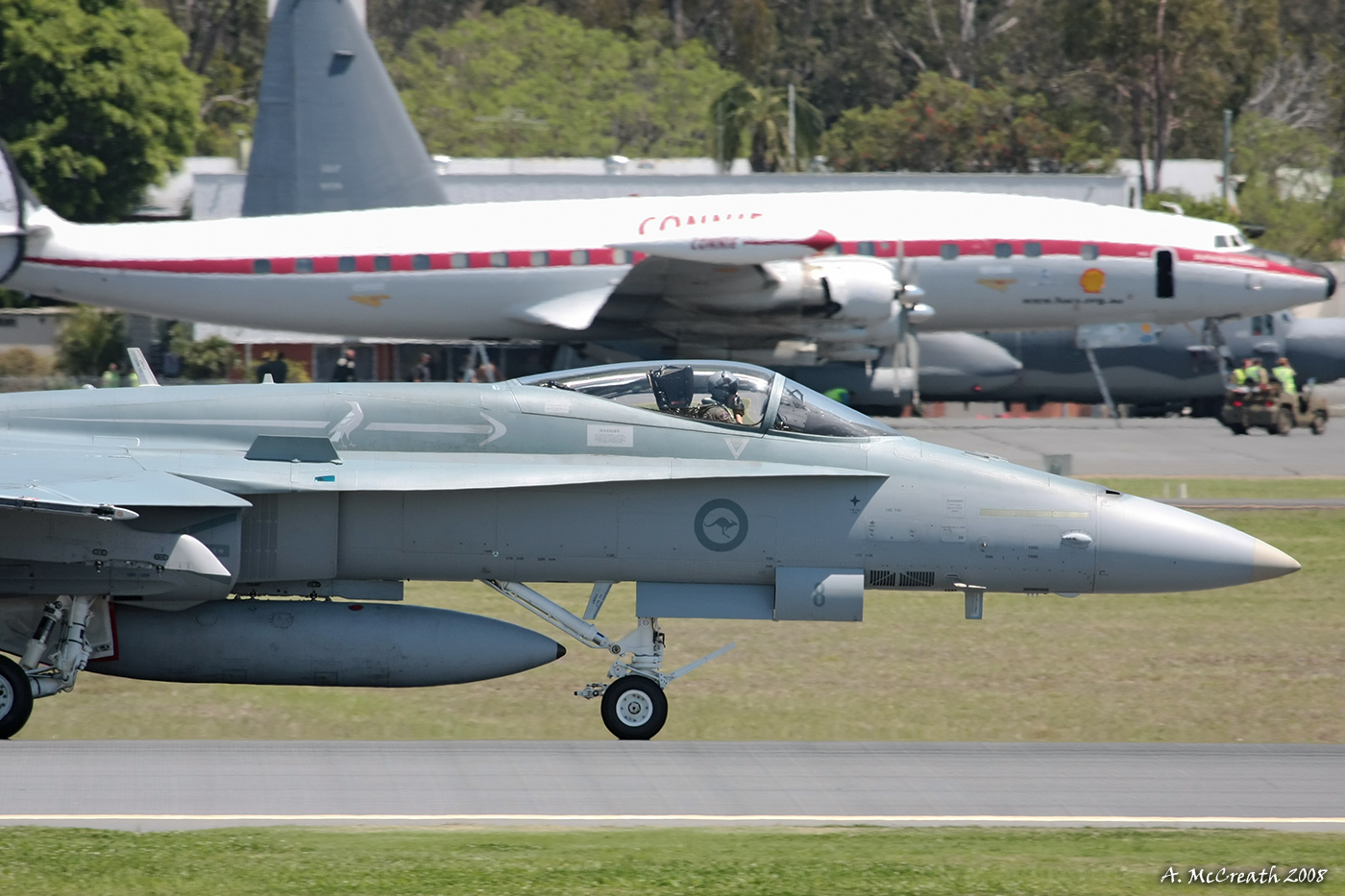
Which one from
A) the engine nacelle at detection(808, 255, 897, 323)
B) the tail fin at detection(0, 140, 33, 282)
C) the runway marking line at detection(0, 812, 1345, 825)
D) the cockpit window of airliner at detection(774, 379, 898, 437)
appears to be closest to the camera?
the runway marking line at detection(0, 812, 1345, 825)

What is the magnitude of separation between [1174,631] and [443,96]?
67052 millimetres

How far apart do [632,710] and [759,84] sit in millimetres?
74958

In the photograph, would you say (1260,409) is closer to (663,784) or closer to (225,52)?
(663,784)

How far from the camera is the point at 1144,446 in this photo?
30109 millimetres

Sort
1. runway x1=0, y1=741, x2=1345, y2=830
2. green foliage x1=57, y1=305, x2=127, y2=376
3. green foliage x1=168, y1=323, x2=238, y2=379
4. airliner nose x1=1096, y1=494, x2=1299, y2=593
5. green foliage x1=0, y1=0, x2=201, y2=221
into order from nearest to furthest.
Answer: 1. runway x1=0, y1=741, x2=1345, y2=830
2. airliner nose x1=1096, y1=494, x2=1299, y2=593
3. green foliage x1=168, y1=323, x2=238, y2=379
4. green foliage x1=57, y1=305, x2=127, y2=376
5. green foliage x1=0, y1=0, x2=201, y2=221

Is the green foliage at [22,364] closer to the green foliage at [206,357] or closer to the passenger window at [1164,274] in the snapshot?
the green foliage at [206,357]

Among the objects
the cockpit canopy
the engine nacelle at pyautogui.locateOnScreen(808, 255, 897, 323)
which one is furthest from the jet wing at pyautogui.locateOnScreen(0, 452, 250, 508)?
the engine nacelle at pyautogui.locateOnScreen(808, 255, 897, 323)

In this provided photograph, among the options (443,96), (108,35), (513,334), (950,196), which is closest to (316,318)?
(513,334)

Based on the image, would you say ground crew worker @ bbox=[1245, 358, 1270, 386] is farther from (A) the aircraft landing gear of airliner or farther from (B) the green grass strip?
(B) the green grass strip

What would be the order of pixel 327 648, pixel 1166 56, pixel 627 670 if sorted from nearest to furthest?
1. pixel 327 648
2. pixel 627 670
3. pixel 1166 56

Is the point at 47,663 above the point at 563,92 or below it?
below

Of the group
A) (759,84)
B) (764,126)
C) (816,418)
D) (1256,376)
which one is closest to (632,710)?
(816,418)

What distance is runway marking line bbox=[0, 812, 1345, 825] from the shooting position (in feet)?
27.0

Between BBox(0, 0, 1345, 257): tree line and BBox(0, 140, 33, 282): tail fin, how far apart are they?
3185 centimetres
